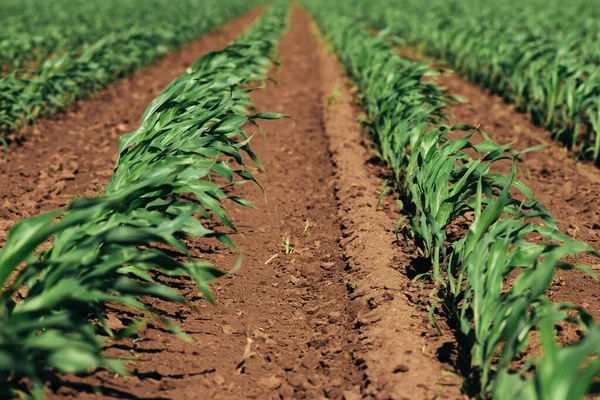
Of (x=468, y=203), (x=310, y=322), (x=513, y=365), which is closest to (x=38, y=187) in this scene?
(x=310, y=322)

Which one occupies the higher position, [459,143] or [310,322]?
[459,143]

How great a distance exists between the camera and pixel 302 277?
3393 mm

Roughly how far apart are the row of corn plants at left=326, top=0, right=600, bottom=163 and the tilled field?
1.27 feet

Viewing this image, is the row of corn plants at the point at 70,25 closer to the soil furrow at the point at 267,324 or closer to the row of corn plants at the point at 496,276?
the soil furrow at the point at 267,324

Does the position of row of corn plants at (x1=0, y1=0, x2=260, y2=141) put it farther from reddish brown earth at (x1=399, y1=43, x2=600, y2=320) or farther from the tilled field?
reddish brown earth at (x1=399, y1=43, x2=600, y2=320)

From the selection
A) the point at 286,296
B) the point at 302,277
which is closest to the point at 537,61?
the point at 302,277

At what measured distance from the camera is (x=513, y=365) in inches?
95.0

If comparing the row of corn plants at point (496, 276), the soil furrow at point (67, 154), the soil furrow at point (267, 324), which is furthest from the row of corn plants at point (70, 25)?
the row of corn plants at point (496, 276)

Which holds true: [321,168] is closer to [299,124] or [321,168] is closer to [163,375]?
[299,124]

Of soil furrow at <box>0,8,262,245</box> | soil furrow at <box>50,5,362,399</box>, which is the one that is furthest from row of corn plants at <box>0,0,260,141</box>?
soil furrow at <box>50,5,362,399</box>

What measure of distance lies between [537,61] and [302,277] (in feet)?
16.7

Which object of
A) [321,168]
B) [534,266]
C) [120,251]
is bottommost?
[321,168]

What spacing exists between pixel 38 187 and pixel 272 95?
439cm

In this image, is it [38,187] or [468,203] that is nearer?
[468,203]
